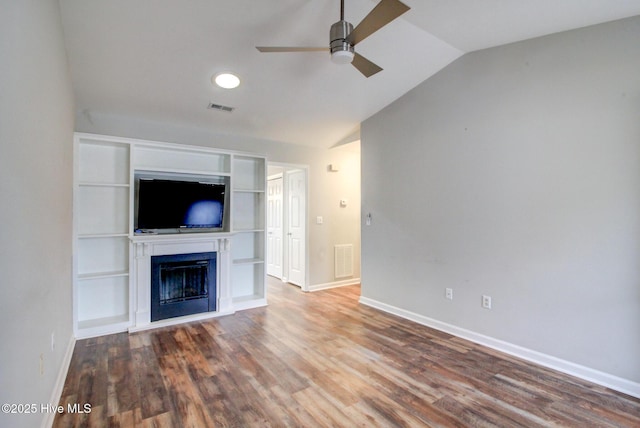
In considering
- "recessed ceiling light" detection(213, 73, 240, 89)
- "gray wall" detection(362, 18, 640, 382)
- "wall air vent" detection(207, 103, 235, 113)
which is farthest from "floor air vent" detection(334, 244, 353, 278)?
"recessed ceiling light" detection(213, 73, 240, 89)

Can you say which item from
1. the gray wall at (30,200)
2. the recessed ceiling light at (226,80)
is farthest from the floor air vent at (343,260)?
the gray wall at (30,200)

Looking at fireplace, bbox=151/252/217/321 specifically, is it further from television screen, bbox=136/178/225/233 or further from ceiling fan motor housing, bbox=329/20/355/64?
ceiling fan motor housing, bbox=329/20/355/64

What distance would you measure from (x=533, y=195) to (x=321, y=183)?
3.17 meters

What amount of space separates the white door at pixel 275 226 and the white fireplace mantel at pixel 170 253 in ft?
6.94

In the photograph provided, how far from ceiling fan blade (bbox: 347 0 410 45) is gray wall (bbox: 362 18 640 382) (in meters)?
1.76

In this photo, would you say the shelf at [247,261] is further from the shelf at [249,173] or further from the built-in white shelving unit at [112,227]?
the shelf at [249,173]

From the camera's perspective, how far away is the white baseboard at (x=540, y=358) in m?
2.40

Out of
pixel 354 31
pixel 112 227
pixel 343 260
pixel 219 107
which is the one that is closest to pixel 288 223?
pixel 343 260

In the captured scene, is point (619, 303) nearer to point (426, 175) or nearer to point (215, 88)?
point (426, 175)

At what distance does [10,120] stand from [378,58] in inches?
117

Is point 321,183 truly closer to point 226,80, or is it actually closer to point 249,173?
point 249,173

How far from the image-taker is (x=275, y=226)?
21.0 ft

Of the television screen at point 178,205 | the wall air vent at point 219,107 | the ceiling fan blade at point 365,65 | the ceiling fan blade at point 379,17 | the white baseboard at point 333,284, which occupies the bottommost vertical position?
the white baseboard at point 333,284

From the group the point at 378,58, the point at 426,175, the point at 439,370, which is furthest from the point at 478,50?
the point at 439,370
